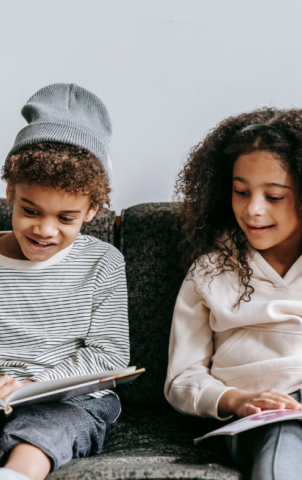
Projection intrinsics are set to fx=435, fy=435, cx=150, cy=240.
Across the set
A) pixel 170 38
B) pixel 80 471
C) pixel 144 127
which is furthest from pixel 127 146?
pixel 80 471

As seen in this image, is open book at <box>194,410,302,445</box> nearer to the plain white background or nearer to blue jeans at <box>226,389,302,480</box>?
blue jeans at <box>226,389,302,480</box>

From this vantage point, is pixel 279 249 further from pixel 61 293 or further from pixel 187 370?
pixel 61 293

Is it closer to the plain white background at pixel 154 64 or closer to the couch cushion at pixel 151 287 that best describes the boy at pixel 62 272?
the couch cushion at pixel 151 287

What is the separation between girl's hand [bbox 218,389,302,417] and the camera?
764 mm

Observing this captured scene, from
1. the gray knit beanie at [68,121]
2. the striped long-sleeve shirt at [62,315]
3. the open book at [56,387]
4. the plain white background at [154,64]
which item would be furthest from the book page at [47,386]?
the plain white background at [154,64]

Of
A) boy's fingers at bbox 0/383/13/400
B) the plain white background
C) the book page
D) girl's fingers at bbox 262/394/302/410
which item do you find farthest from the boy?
girl's fingers at bbox 262/394/302/410

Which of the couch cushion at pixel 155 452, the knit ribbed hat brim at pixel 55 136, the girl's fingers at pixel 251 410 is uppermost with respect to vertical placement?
the knit ribbed hat brim at pixel 55 136

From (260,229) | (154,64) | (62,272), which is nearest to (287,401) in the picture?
(260,229)

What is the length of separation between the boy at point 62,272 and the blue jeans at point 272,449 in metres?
0.29

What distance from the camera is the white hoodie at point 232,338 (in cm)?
89

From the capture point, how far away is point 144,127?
1284 mm

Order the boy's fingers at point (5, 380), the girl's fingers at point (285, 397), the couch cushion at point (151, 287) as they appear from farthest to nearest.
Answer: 1. the couch cushion at point (151, 287)
2. the boy's fingers at point (5, 380)
3. the girl's fingers at point (285, 397)

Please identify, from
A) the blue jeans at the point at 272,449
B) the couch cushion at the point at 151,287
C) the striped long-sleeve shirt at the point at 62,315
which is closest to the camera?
the blue jeans at the point at 272,449

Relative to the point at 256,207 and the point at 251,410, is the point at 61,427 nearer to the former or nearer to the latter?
the point at 251,410
